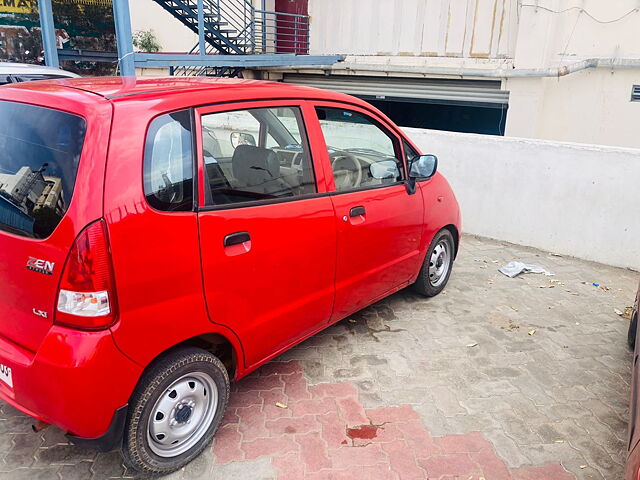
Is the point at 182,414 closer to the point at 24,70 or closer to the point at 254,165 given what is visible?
the point at 254,165

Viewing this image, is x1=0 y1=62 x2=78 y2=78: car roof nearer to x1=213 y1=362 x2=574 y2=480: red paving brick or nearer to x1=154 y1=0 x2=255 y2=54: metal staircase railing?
x1=213 y1=362 x2=574 y2=480: red paving brick

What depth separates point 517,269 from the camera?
17.3 ft

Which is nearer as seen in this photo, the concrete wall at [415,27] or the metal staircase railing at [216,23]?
the concrete wall at [415,27]

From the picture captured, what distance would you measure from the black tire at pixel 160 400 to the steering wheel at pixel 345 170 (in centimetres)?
136

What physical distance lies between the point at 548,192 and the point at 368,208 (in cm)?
332

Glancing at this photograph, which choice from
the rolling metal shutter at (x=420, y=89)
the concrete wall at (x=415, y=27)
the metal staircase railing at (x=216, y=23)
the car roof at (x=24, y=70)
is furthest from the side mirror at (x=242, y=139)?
the metal staircase railing at (x=216, y=23)

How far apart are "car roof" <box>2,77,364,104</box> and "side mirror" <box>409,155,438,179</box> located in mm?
1026

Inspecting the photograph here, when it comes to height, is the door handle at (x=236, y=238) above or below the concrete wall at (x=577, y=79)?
below

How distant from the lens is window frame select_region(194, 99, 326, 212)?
92.4 inches

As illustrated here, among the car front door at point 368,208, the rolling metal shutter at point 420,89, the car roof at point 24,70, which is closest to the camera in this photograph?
the car front door at point 368,208

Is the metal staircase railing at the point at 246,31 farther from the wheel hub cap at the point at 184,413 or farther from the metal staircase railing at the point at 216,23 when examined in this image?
the wheel hub cap at the point at 184,413

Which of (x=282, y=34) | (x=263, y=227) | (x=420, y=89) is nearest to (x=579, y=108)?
(x=420, y=89)

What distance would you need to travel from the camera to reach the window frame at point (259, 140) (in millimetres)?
2346

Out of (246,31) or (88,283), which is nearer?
(88,283)
